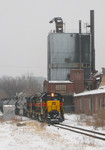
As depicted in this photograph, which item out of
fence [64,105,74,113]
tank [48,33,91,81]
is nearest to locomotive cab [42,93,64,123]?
fence [64,105,74,113]

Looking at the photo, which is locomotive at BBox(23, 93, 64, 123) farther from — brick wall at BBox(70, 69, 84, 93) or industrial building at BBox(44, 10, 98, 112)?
industrial building at BBox(44, 10, 98, 112)

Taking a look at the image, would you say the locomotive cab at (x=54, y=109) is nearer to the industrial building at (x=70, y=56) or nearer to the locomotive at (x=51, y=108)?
the locomotive at (x=51, y=108)

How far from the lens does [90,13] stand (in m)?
72.0

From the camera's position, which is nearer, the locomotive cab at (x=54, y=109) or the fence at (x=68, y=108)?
the locomotive cab at (x=54, y=109)

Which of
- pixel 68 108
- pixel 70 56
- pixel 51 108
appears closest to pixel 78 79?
pixel 70 56

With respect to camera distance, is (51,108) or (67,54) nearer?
(51,108)

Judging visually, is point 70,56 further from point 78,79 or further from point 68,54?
point 78,79

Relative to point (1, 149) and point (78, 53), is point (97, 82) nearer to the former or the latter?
point (78, 53)

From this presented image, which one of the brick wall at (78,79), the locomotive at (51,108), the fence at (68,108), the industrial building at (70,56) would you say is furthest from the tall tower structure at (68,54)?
the locomotive at (51,108)

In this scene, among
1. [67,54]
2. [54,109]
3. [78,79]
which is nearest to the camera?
[54,109]

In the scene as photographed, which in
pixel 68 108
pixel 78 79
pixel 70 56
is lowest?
pixel 68 108

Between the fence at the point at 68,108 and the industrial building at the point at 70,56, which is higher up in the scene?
the industrial building at the point at 70,56

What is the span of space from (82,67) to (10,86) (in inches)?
3481

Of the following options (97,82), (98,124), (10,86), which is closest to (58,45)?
(97,82)
